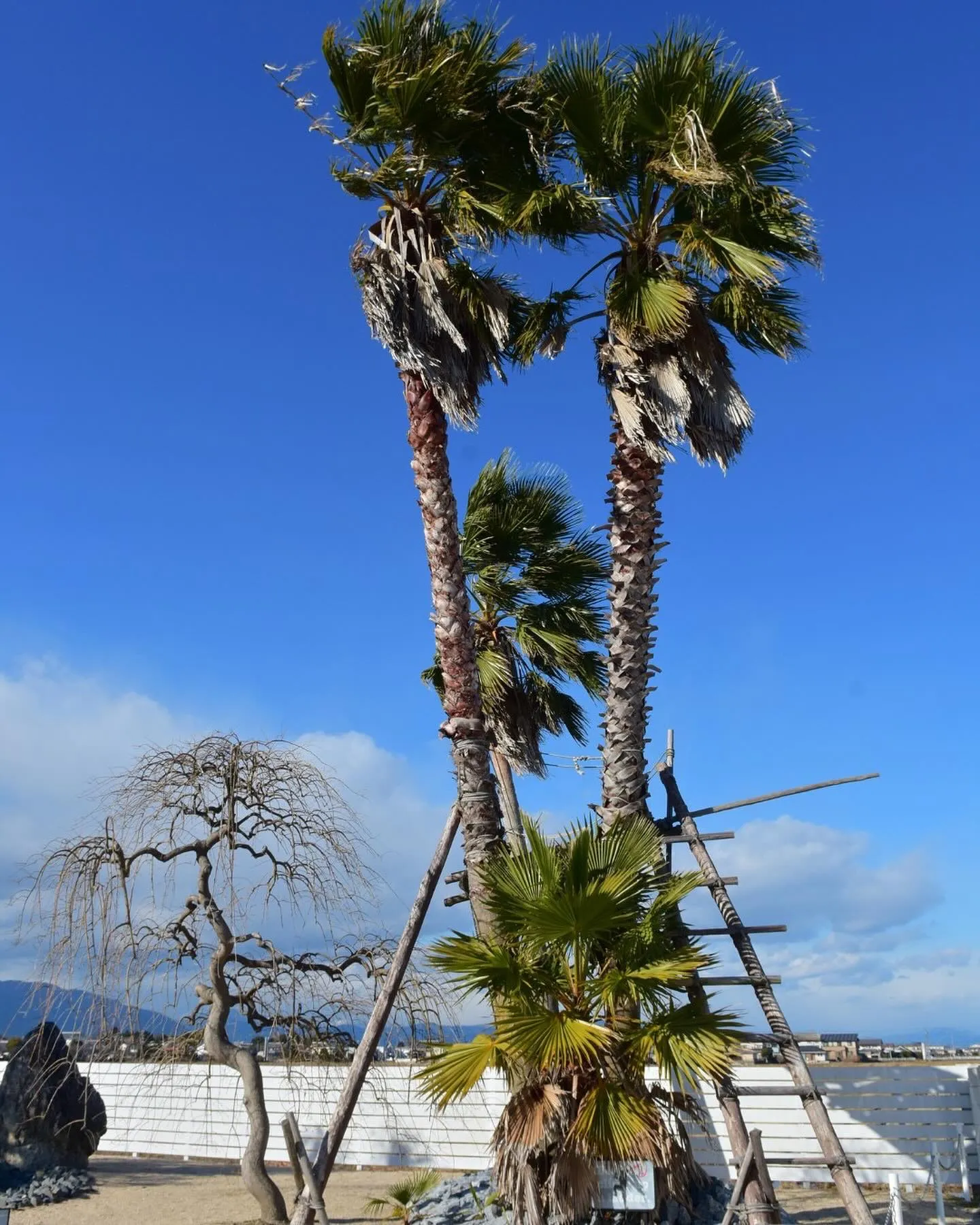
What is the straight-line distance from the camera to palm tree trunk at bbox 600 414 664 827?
10508 millimetres

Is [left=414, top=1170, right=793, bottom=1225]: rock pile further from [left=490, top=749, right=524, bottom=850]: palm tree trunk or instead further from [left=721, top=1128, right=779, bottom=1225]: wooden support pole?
[left=490, top=749, right=524, bottom=850]: palm tree trunk

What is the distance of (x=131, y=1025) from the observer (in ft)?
31.7

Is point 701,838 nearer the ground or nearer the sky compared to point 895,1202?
nearer the sky

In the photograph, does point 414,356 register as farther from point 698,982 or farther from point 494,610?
point 698,982

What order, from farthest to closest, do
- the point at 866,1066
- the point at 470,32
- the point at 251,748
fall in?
1. the point at 866,1066
2. the point at 251,748
3. the point at 470,32

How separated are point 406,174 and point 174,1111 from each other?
16.4 m

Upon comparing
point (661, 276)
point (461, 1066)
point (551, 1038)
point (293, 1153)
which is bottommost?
point (293, 1153)

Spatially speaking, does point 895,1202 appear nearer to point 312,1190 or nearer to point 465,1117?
point 312,1190

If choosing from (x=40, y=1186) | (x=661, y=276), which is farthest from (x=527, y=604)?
(x=40, y=1186)

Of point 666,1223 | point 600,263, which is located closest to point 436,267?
point 600,263

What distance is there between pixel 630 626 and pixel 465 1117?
9.50 meters

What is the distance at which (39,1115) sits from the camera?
49.8 ft

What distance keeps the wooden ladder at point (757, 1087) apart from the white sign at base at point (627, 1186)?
994 millimetres

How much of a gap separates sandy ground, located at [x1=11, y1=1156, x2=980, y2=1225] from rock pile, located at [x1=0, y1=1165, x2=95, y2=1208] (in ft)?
0.73
